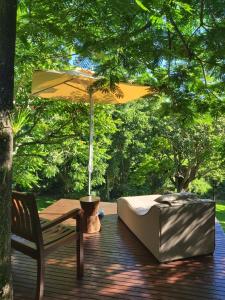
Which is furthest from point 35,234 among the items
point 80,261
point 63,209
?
point 63,209

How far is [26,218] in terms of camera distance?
8.71 feet

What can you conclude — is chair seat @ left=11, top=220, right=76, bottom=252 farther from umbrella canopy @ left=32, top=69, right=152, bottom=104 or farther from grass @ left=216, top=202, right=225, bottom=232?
grass @ left=216, top=202, right=225, bottom=232

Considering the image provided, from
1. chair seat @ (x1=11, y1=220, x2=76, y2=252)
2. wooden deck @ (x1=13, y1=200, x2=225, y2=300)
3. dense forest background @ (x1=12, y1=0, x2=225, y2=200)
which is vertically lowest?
wooden deck @ (x1=13, y1=200, x2=225, y2=300)

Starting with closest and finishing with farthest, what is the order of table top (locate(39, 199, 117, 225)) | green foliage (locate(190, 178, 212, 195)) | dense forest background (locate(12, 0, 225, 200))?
1. dense forest background (locate(12, 0, 225, 200))
2. table top (locate(39, 199, 117, 225))
3. green foliage (locate(190, 178, 212, 195))

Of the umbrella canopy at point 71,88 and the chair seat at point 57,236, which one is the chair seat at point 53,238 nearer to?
the chair seat at point 57,236

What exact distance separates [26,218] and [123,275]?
3.36ft

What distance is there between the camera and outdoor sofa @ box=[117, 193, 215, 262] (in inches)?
131

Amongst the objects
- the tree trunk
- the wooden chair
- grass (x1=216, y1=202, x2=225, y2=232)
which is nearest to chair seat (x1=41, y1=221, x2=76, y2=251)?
the wooden chair

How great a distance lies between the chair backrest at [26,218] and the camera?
253 centimetres

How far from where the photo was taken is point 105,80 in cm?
249

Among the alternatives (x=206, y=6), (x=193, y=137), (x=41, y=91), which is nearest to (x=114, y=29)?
(x=206, y=6)

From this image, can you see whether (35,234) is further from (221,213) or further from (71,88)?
(221,213)

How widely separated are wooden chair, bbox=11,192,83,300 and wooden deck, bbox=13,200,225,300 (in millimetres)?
207

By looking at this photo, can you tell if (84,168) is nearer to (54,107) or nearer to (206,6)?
(54,107)
